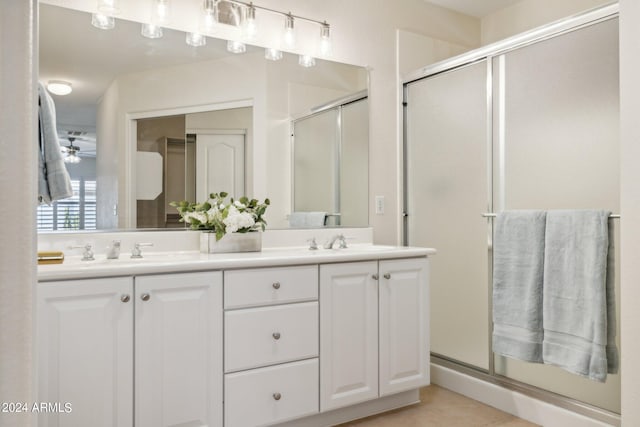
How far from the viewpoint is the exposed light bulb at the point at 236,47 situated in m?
2.32

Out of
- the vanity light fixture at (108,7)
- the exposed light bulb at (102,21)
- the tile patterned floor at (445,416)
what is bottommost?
the tile patterned floor at (445,416)

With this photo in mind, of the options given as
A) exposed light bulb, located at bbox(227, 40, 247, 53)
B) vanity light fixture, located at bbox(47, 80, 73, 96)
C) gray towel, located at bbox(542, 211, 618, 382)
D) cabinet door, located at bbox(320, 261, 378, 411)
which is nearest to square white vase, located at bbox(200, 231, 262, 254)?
cabinet door, located at bbox(320, 261, 378, 411)

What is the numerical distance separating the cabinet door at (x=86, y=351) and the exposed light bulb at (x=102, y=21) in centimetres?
118

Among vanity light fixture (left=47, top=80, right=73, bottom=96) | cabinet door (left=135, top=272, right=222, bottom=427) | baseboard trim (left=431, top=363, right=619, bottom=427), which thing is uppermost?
vanity light fixture (left=47, top=80, right=73, bottom=96)

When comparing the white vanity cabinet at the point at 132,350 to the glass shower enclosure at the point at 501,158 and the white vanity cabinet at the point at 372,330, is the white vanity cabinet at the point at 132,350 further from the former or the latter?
the glass shower enclosure at the point at 501,158

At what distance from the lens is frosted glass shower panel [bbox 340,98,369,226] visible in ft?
8.99

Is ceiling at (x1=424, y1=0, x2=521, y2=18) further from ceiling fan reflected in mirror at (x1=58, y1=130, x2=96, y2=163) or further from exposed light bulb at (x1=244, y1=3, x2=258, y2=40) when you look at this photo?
ceiling fan reflected in mirror at (x1=58, y1=130, x2=96, y2=163)

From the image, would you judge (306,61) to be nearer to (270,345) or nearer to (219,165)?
(219,165)

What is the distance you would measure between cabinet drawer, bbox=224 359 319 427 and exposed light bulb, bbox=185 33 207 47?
61.4 inches

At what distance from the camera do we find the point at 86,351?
1.52 metres

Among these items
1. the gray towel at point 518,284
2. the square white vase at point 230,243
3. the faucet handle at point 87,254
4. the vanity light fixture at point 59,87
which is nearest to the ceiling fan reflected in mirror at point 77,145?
the vanity light fixture at point 59,87

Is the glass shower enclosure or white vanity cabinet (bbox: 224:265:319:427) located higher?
the glass shower enclosure

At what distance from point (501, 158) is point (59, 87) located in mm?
2113

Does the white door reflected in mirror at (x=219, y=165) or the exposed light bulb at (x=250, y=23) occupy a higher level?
the exposed light bulb at (x=250, y=23)
